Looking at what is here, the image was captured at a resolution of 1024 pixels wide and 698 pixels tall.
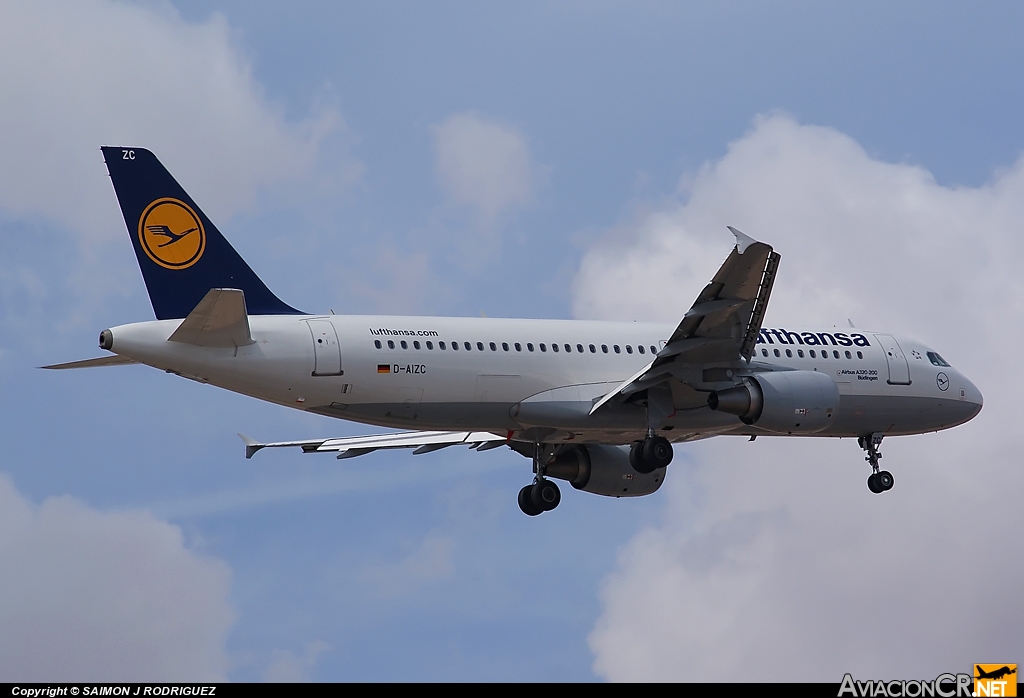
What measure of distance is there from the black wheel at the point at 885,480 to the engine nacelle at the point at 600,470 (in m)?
4.93

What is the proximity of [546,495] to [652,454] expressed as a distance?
13.4 feet

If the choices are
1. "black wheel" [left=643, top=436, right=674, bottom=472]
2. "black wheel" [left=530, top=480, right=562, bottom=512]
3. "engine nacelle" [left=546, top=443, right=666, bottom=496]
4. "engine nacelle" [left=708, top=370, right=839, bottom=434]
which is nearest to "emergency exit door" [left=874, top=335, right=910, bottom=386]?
"engine nacelle" [left=708, top=370, right=839, bottom=434]

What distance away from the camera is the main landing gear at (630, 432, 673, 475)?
29.5 metres

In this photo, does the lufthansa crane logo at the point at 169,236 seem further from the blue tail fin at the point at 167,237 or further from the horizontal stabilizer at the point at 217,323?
the horizontal stabilizer at the point at 217,323

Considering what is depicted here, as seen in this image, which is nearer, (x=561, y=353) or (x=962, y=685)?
(x=962, y=685)

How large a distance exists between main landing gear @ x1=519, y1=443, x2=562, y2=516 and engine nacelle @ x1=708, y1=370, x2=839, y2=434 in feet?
17.3

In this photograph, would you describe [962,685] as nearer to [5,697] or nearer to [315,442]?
[5,697]

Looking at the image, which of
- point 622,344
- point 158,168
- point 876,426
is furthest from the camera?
point 876,426

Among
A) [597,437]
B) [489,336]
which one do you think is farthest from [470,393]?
[597,437]

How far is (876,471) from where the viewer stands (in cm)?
3309

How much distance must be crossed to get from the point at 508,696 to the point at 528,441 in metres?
12.4

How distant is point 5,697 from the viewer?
19.8 metres

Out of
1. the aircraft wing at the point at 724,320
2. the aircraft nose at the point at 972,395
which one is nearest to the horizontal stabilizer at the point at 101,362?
the aircraft wing at the point at 724,320

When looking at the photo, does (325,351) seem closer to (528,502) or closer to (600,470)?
(528,502)
